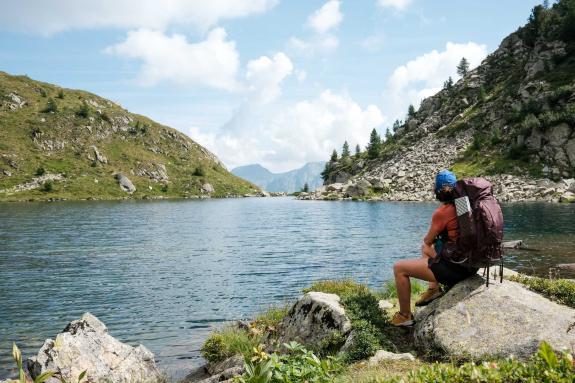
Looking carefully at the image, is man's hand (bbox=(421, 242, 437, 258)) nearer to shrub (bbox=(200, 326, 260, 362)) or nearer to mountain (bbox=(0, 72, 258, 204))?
shrub (bbox=(200, 326, 260, 362))

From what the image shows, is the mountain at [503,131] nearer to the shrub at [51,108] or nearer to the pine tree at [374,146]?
the pine tree at [374,146]

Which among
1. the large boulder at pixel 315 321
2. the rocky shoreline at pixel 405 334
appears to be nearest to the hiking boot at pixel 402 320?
the rocky shoreline at pixel 405 334

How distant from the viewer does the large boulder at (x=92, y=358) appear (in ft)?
44.2

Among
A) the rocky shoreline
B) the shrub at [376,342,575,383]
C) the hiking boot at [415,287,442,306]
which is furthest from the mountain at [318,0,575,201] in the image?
the shrub at [376,342,575,383]

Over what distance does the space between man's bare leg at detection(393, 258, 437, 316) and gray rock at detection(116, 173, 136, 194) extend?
176m

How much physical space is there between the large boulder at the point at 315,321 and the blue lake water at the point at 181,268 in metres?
5.80

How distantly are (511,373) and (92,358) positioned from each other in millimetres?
12884

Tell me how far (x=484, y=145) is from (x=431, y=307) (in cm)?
12084

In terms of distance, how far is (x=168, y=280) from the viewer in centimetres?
3175

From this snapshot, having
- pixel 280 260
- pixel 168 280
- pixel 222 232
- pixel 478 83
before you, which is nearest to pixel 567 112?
pixel 478 83

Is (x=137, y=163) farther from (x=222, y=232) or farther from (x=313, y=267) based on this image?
(x=313, y=267)

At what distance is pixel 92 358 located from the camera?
14312 mm

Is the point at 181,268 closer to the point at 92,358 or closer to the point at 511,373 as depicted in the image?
the point at 92,358

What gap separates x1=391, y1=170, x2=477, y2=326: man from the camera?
436 inches
